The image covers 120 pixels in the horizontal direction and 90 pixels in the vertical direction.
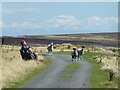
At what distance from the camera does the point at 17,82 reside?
26.4 meters

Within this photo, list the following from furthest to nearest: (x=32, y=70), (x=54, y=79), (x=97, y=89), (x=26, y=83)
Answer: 1. (x=32, y=70)
2. (x=54, y=79)
3. (x=26, y=83)
4. (x=97, y=89)

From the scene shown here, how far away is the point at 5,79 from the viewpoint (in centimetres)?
2652

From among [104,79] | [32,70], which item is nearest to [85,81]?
[104,79]

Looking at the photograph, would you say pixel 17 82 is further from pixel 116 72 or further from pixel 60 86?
pixel 116 72

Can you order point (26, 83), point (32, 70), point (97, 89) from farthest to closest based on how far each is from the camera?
point (32, 70)
point (26, 83)
point (97, 89)

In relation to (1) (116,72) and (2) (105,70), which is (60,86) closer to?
(1) (116,72)

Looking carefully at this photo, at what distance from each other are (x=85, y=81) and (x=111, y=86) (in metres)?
2.92

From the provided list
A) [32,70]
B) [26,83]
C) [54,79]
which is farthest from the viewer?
[32,70]

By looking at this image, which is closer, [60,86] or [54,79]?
[60,86]

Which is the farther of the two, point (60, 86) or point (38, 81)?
point (38, 81)

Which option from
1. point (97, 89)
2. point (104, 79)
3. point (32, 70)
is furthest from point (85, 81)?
point (32, 70)

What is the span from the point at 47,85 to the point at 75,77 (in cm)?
505

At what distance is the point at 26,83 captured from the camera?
26.1m

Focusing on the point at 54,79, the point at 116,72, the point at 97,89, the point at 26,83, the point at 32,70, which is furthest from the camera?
the point at 32,70
